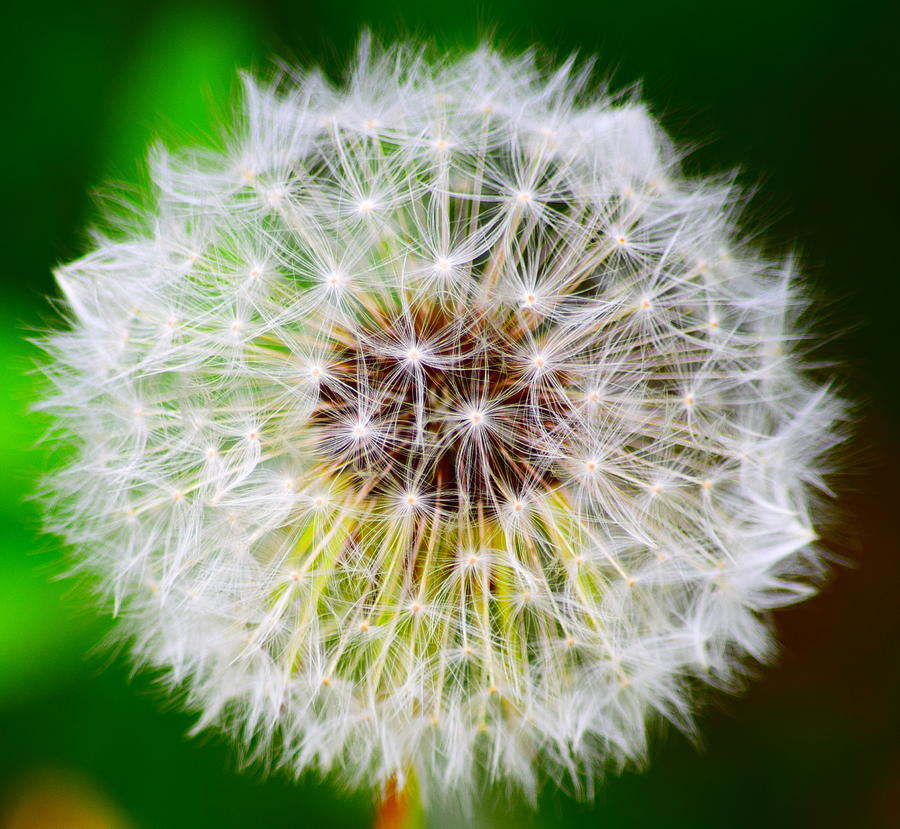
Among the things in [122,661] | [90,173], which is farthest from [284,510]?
[90,173]

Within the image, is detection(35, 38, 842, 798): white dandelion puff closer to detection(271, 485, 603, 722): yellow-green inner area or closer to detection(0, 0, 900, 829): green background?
detection(271, 485, 603, 722): yellow-green inner area

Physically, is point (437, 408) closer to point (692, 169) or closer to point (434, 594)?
point (434, 594)

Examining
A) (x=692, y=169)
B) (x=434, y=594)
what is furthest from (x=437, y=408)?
(x=692, y=169)

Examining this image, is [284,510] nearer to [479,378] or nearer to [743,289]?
[479,378]

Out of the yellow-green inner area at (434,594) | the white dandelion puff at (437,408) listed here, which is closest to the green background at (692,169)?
the white dandelion puff at (437,408)

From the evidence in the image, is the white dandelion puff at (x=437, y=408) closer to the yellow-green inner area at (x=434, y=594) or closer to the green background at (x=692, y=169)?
the yellow-green inner area at (x=434, y=594)
